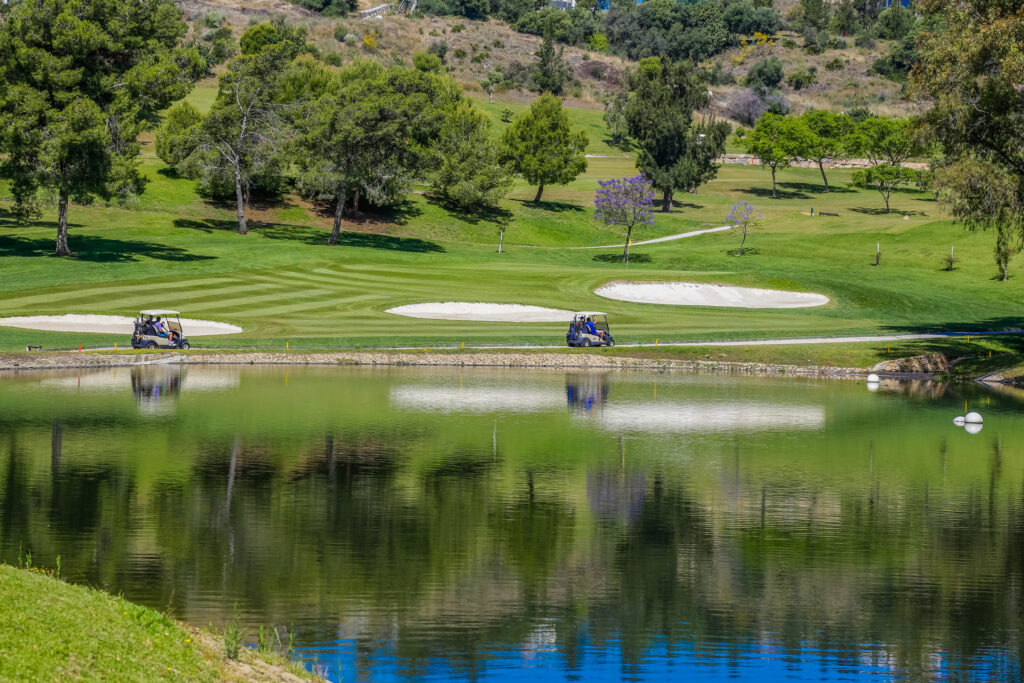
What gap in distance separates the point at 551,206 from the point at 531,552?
10133cm

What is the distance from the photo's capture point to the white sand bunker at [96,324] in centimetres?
5475

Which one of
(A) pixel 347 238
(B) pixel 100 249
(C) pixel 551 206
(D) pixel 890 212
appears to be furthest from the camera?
(D) pixel 890 212

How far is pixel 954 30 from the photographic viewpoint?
48.7 m

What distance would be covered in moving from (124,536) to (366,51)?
172 metres

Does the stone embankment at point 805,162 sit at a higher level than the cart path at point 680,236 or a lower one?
higher

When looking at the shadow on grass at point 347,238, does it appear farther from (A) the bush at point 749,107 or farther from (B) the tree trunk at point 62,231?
(A) the bush at point 749,107

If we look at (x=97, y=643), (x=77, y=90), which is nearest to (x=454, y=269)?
(x=77, y=90)

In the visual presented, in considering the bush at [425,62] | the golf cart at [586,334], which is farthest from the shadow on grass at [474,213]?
the golf cart at [586,334]

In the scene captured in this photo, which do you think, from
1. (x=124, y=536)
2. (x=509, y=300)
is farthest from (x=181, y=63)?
(x=124, y=536)

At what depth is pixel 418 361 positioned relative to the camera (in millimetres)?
50938

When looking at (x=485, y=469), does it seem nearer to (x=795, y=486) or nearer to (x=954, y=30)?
(x=795, y=486)

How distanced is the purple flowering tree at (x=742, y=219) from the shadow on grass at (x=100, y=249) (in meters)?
45.3

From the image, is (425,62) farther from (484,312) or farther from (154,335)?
(154,335)

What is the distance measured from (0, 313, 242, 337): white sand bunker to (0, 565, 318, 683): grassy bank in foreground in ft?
138
